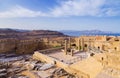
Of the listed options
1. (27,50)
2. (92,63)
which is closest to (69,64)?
(92,63)

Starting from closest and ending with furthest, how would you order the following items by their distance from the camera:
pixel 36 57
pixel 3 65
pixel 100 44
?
pixel 3 65 < pixel 36 57 < pixel 100 44

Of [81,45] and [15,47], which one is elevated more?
[81,45]

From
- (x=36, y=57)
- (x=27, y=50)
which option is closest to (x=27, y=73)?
(x=36, y=57)

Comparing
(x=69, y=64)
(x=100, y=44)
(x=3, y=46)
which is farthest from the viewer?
(x=100, y=44)

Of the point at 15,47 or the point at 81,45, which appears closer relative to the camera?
the point at 81,45

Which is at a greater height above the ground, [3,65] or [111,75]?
[111,75]

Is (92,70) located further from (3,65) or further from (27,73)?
(3,65)

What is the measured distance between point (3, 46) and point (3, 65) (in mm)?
10647

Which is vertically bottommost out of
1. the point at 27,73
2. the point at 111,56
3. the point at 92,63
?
the point at 27,73

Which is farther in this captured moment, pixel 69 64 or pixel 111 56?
pixel 69 64

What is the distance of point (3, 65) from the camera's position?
55.4 ft

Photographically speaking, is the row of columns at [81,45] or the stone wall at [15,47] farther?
the stone wall at [15,47]

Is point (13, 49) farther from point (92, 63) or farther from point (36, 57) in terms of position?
point (92, 63)

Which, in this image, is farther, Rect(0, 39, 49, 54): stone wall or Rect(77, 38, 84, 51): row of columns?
Rect(0, 39, 49, 54): stone wall
